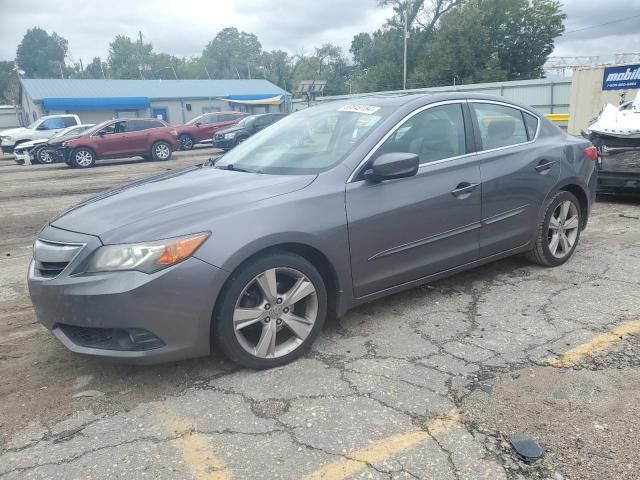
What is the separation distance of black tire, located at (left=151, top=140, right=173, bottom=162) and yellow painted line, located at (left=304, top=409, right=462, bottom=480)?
60.1 feet

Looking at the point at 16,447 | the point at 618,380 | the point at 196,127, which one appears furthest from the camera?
the point at 196,127

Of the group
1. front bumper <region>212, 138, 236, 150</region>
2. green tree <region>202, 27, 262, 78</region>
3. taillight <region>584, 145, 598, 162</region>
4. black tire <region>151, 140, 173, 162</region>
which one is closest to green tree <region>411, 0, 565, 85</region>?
front bumper <region>212, 138, 236, 150</region>

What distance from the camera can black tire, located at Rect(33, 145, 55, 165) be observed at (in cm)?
2016

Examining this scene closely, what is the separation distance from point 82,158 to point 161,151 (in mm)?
2700

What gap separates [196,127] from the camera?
23.9m

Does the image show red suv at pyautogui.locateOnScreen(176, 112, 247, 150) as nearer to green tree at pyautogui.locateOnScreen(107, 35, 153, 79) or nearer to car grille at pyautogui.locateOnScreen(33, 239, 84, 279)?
car grille at pyautogui.locateOnScreen(33, 239, 84, 279)

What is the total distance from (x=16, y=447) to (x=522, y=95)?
2692 cm

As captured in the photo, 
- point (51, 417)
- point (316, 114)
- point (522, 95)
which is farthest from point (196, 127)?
point (51, 417)

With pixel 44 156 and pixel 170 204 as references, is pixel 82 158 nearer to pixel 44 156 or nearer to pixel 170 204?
pixel 44 156

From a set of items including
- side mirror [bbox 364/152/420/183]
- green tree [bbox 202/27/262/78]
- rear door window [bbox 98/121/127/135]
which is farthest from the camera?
green tree [bbox 202/27/262/78]

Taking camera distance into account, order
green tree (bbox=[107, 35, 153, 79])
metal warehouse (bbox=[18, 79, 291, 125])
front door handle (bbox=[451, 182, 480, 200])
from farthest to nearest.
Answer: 1. green tree (bbox=[107, 35, 153, 79])
2. metal warehouse (bbox=[18, 79, 291, 125])
3. front door handle (bbox=[451, 182, 480, 200])

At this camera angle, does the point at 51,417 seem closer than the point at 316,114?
Yes

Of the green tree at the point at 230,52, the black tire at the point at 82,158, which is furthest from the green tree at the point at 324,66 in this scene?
the black tire at the point at 82,158

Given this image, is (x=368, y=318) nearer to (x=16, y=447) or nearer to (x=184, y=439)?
(x=184, y=439)
